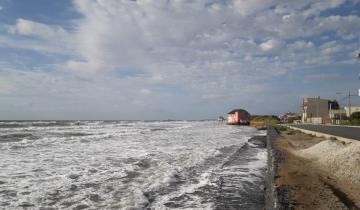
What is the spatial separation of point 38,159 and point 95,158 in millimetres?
2781

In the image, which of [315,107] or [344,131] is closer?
[344,131]

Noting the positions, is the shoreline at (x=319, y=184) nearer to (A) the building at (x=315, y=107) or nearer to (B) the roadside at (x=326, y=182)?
(B) the roadside at (x=326, y=182)

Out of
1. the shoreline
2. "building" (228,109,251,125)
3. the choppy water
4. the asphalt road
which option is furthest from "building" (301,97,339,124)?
the shoreline

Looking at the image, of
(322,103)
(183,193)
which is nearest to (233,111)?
(322,103)

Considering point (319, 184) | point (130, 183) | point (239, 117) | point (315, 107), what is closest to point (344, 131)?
point (319, 184)

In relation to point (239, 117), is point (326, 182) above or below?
below

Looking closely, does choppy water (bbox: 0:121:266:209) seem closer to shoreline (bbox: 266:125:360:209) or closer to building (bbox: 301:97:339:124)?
shoreline (bbox: 266:125:360:209)

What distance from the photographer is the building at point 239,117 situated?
352 feet

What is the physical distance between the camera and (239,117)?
108 metres

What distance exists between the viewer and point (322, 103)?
121250 mm

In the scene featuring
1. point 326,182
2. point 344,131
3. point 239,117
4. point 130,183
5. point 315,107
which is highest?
point 315,107

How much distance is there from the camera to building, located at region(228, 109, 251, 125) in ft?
352

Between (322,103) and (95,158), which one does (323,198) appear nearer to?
(95,158)

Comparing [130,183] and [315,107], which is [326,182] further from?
[315,107]
